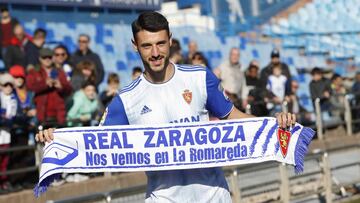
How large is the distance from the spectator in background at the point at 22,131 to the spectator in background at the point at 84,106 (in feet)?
2.03

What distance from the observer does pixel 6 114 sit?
11000mm

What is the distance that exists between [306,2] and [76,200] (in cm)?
2496

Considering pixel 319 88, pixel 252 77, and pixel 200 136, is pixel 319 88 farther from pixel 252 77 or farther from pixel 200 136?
pixel 200 136

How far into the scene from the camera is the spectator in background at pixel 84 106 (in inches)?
462

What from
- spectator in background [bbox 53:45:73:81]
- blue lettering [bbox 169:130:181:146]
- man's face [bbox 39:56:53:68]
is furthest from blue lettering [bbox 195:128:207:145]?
spectator in background [bbox 53:45:73:81]

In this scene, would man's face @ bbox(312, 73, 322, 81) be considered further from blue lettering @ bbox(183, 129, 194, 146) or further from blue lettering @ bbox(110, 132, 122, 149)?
blue lettering @ bbox(110, 132, 122, 149)

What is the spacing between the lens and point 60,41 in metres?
16.9

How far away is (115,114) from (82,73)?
734cm

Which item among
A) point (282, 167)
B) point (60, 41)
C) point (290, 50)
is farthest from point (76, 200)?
point (290, 50)

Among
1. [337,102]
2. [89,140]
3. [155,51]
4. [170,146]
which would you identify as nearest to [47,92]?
[89,140]

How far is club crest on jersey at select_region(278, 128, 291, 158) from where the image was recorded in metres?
5.46

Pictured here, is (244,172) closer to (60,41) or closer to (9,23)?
(9,23)

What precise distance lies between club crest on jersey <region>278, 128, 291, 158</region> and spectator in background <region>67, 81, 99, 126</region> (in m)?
6.48

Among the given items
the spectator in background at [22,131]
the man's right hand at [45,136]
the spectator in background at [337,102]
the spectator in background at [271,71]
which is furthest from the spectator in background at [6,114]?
the spectator in background at [337,102]
